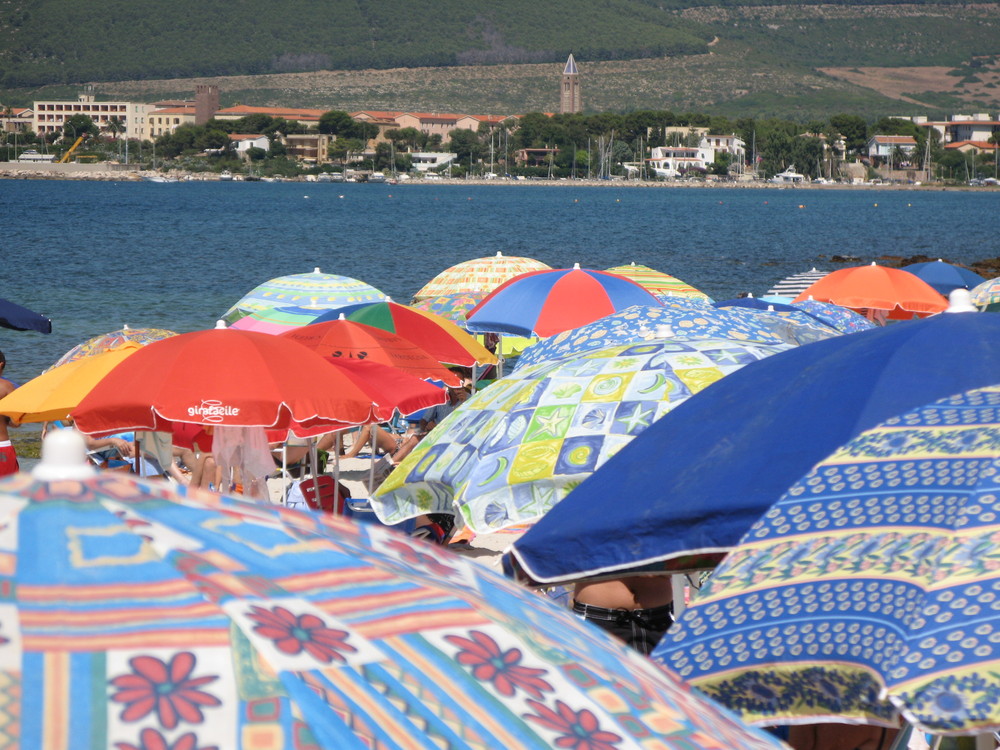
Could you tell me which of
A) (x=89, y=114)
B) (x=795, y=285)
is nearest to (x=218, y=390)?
(x=795, y=285)

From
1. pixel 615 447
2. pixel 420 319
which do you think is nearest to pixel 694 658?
pixel 615 447

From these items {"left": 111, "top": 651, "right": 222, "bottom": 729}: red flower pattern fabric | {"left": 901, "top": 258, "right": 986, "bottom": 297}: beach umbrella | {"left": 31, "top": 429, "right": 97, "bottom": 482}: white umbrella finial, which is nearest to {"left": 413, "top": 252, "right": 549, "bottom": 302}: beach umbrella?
{"left": 901, "top": 258, "right": 986, "bottom": 297}: beach umbrella

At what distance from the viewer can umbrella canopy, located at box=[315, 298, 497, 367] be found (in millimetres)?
8906

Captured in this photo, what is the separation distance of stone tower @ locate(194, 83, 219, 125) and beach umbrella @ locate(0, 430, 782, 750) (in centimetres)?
Answer: 18484

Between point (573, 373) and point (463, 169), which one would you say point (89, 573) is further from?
point (463, 169)

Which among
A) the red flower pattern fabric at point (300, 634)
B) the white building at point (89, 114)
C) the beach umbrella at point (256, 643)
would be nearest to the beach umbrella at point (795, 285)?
the beach umbrella at point (256, 643)

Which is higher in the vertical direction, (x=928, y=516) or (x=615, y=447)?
(x=928, y=516)

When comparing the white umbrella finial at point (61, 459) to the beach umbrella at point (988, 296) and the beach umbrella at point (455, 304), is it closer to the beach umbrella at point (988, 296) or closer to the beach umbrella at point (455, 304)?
the beach umbrella at point (988, 296)

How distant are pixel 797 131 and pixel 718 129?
1125cm

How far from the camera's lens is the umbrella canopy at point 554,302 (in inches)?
360

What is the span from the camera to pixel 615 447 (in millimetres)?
3754

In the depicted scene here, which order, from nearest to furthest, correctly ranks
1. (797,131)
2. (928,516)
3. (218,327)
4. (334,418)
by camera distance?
1. (928,516)
2. (334,418)
3. (218,327)
4. (797,131)

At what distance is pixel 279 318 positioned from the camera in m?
11.0

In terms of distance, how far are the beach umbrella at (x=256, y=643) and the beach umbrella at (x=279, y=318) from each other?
9.51 metres
